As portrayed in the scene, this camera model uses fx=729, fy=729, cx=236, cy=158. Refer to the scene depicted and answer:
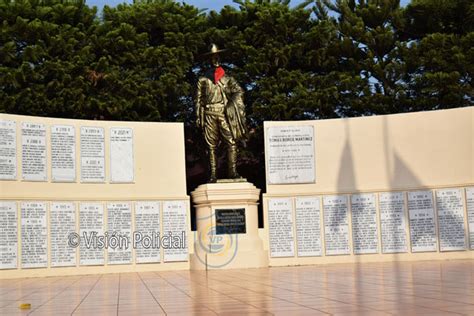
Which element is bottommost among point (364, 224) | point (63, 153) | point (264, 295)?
point (264, 295)

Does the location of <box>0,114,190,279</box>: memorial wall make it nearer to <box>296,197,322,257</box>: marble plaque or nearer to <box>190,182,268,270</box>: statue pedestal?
<box>190,182,268,270</box>: statue pedestal

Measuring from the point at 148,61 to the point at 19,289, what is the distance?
1244cm

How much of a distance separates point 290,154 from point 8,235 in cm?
638

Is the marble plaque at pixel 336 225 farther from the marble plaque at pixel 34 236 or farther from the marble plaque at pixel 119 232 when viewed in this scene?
the marble plaque at pixel 34 236

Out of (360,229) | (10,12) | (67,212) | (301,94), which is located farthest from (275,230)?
(10,12)

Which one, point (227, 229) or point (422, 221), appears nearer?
point (227, 229)

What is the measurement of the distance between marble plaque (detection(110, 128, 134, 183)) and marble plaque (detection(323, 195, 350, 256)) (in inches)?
176

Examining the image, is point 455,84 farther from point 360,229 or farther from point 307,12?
point 360,229

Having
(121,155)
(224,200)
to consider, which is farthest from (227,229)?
(121,155)

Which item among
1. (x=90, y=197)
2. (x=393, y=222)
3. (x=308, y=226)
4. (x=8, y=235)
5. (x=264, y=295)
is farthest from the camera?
(x=308, y=226)

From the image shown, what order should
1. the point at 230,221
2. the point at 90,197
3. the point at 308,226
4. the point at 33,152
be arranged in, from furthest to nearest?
the point at 308,226 → the point at 230,221 → the point at 90,197 → the point at 33,152

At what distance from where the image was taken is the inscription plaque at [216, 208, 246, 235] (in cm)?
1570

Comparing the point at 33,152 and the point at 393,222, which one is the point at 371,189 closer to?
the point at 393,222

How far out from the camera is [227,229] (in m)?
15.7
